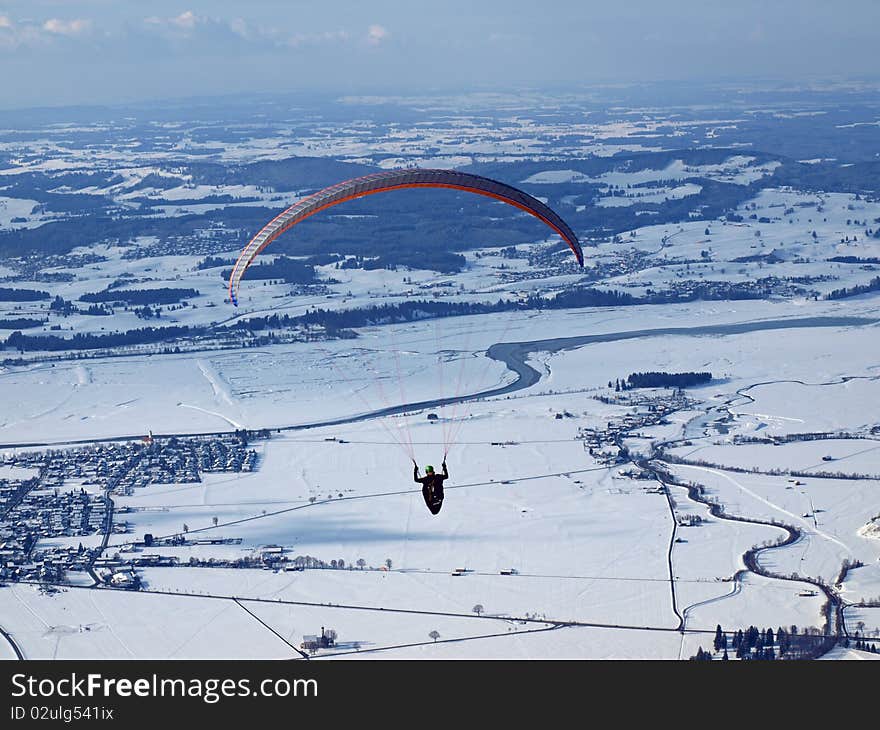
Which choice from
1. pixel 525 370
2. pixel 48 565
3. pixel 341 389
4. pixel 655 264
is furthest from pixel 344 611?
pixel 655 264

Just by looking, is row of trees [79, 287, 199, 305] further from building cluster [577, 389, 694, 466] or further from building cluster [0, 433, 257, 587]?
building cluster [577, 389, 694, 466]

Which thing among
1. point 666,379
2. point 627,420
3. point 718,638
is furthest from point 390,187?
point 666,379

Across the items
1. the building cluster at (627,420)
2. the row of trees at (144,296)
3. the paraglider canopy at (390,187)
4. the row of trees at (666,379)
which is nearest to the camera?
the paraglider canopy at (390,187)

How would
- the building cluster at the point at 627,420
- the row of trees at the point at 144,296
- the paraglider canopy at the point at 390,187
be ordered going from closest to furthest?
the paraglider canopy at the point at 390,187, the building cluster at the point at 627,420, the row of trees at the point at 144,296

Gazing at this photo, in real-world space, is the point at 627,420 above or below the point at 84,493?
above

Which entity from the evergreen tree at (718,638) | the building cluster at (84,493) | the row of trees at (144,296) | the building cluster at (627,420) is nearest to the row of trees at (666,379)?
the building cluster at (627,420)

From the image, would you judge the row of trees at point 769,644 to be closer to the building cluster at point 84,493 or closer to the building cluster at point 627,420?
the building cluster at point 84,493

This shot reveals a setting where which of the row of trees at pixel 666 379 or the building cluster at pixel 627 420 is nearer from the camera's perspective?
the building cluster at pixel 627 420

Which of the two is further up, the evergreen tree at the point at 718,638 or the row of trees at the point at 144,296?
the evergreen tree at the point at 718,638

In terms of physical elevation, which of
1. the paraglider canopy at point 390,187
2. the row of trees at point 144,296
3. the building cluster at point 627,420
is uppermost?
the paraglider canopy at point 390,187

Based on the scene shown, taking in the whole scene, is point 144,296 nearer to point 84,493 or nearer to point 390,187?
point 84,493
